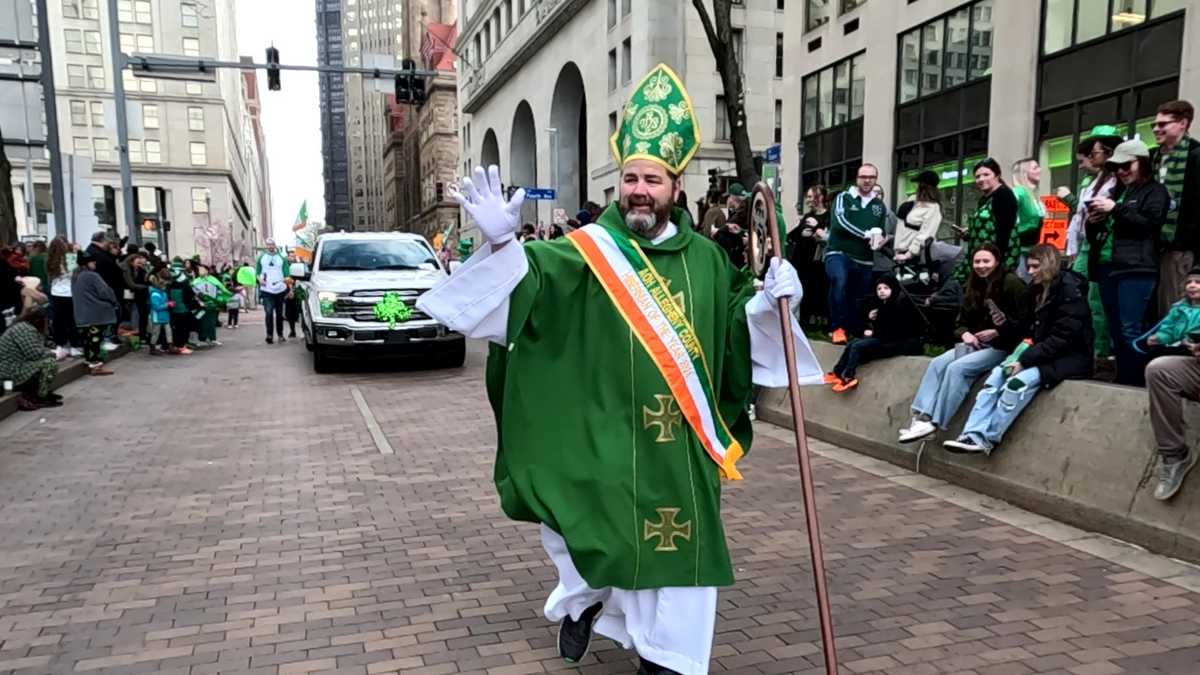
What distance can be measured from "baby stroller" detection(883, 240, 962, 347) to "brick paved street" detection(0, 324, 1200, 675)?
207cm

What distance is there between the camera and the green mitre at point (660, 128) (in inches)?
124

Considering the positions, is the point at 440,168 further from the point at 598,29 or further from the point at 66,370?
the point at 66,370

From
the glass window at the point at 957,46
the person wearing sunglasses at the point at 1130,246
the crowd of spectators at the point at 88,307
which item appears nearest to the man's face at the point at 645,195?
the person wearing sunglasses at the point at 1130,246

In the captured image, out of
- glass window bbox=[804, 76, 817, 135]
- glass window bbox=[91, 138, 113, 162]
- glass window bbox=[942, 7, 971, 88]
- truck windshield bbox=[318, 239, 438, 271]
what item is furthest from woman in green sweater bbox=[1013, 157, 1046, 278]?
glass window bbox=[91, 138, 113, 162]

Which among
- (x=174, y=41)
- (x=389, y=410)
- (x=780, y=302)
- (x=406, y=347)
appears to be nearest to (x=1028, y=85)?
(x=406, y=347)

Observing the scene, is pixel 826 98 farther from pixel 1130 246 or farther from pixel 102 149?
pixel 102 149

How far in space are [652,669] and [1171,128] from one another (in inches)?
193

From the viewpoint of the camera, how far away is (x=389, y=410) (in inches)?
362

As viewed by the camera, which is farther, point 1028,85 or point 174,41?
point 174,41

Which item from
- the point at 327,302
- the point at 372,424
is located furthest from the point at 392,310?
the point at 372,424

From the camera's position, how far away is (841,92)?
984 inches

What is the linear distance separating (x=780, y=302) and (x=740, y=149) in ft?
32.6

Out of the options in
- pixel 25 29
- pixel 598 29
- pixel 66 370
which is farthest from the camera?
pixel 598 29

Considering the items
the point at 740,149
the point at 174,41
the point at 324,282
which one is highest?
the point at 174,41
